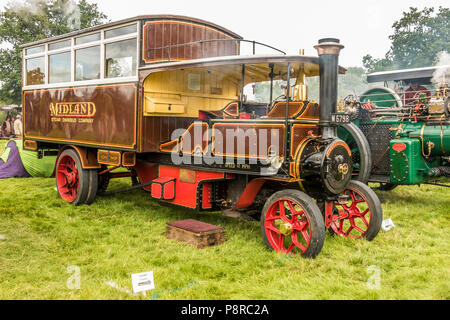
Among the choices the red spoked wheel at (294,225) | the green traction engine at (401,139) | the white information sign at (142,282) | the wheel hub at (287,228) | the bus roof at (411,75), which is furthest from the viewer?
the bus roof at (411,75)

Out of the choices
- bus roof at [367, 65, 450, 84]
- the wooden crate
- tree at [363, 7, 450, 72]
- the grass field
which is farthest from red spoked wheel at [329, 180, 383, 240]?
tree at [363, 7, 450, 72]

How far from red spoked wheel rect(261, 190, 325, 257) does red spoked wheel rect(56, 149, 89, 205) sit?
3359mm

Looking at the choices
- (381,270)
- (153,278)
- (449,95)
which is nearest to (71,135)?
(153,278)

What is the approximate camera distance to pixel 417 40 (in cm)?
2072

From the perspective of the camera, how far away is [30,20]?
23.0 m

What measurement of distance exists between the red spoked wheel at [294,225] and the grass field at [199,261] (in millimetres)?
148

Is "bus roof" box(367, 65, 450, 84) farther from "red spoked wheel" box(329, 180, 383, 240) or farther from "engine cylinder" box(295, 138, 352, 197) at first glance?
"engine cylinder" box(295, 138, 352, 197)

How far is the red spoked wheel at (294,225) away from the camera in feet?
13.4

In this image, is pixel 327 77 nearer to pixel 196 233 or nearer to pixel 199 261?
pixel 196 233

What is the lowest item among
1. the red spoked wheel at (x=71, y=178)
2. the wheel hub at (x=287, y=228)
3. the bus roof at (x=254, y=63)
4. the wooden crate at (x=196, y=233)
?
the wooden crate at (x=196, y=233)

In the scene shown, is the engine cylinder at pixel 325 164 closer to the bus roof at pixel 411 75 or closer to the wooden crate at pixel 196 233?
the wooden crate at pixel 196 233

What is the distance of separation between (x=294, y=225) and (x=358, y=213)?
1.07 m

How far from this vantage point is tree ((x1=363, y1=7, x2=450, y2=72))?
770 inches

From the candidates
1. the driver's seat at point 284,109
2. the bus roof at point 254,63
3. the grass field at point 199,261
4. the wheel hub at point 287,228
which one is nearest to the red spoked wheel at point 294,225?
the wheel hub at point 287,228
